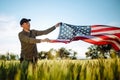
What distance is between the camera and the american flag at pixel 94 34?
696 centimetres

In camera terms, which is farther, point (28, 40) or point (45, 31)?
point (45, 31)

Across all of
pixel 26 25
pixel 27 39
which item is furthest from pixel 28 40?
pixel 26 25

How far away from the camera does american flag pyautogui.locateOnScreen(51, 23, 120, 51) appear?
696 cm

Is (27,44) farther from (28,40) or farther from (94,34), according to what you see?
(94,34)

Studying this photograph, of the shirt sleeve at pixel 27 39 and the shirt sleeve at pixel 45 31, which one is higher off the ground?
the shirt sleeve at pixel 45 31

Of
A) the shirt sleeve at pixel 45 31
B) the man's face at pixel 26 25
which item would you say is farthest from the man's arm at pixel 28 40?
the shirt sleeve at pixel 45 31

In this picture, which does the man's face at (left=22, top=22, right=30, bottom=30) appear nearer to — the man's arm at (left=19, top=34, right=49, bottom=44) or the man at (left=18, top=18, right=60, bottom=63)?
the man at (left=18, top=18, right=60, bottom=63)

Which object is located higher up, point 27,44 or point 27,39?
point 27,39

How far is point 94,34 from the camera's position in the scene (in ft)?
24.8

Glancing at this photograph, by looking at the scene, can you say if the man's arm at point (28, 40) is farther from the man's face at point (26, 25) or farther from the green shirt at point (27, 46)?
the man's face at point (26, 25)

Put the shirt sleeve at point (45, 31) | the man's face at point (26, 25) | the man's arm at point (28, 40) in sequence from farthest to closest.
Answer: the shirt sleeve at point (45, 31), the man's face at point (26, 25), the man's arm at point (28, 40)

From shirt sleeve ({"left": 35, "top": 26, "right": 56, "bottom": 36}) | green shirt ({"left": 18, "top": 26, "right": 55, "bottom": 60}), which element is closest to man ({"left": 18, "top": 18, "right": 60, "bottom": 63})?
green shirt ({"left": 18, "top": 26, "right": 55, "bottom": 60})

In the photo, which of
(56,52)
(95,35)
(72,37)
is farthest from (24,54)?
(56,52)

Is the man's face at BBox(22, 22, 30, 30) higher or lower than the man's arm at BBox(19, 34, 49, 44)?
higher
